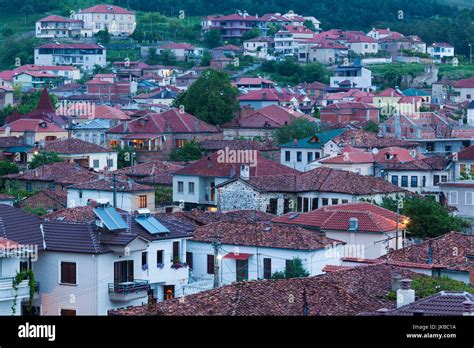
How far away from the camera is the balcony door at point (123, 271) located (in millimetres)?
12102

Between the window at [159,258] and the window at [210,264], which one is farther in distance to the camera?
the window at [210,264]

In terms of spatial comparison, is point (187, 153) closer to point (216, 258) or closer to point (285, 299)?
point (216, 258)

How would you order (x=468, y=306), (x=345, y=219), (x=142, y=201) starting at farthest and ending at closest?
(x=142, y=201) → (x=345, y=219) → (x=468, y=306)

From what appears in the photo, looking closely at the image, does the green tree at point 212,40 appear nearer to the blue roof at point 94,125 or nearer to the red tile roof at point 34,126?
the blue roof at point 94,125

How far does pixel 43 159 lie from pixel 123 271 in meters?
19.1

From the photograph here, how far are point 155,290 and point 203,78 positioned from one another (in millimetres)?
29382

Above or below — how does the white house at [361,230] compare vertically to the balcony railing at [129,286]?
below

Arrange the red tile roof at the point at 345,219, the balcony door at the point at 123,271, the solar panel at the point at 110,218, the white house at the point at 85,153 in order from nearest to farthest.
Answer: the balcony door at the point at 123,271 < the solar panel at the point at 110,218 < the red tile roof at the point at 345,219 < the white house at the point at 85,153

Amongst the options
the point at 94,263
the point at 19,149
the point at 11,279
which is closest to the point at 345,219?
the point at 94,263

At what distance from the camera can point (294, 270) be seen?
46.4ft

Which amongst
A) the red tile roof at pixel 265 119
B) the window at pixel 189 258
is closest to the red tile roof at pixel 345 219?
the window at pixel 189 258

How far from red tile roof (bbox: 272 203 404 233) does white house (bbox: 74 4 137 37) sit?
56.4 metres

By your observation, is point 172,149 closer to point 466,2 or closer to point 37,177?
point 37,177
